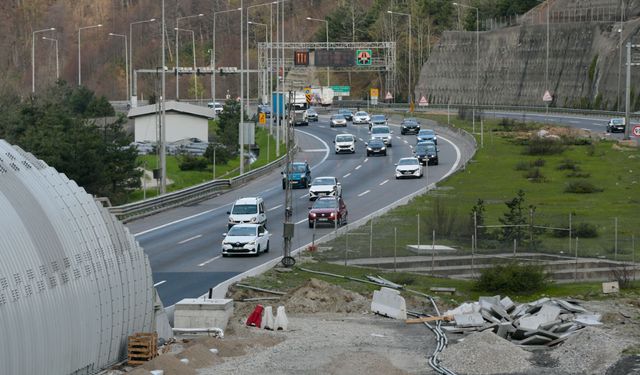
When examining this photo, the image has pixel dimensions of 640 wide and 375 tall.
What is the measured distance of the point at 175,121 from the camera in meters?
109

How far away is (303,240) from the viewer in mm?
58000

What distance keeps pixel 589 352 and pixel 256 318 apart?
9.81 meters

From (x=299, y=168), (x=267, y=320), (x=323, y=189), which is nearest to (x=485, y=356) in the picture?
(x=267, y=320)

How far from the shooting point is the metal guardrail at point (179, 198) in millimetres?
64113

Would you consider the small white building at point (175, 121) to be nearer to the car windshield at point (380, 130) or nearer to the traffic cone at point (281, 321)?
the car windshield at point (380, 130)

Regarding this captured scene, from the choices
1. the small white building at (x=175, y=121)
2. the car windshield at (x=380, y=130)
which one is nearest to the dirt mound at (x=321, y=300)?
the car windshield at (x=380, y=130)

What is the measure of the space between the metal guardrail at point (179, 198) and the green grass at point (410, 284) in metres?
14.2

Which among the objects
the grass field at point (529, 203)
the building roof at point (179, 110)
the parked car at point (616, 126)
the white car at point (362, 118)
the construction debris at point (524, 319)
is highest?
the building roof at point (179, 110)

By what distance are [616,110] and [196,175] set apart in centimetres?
4674

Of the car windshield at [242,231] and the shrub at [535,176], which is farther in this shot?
the shrub at [535,176]

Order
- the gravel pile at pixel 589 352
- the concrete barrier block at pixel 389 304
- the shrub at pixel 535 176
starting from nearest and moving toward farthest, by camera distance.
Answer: the gravel pile at pixel 589 352 < the concrete barrier block at pixel 389 304 < the shrub at pixel 535 176

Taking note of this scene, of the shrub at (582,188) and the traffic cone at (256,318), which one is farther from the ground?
the shrub at (582,188)

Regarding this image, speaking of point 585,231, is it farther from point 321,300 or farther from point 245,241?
point 321,300

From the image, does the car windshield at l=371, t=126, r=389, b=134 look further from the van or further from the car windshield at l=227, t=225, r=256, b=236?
the car windshield at l=227, t=225, r=256, b=236
